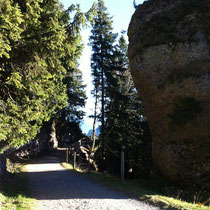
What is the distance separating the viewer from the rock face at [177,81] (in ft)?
34.6

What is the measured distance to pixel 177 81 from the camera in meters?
11.2

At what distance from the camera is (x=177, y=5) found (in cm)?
1280

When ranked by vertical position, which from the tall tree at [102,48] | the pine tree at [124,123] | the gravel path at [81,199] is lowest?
the gravel path at [81,199]

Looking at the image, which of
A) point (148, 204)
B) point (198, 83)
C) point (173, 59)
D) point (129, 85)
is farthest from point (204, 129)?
point (129, 85)

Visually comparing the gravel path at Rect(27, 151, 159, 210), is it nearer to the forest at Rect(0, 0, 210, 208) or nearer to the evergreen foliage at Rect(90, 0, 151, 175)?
the forest at Rect(0, 0, 210, 208)

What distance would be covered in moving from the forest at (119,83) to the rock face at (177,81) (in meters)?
0.05

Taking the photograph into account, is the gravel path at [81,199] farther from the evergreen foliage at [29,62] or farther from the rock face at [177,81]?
the rock face at [177,81]

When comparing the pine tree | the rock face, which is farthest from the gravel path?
the pine tree

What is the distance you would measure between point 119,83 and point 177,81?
10296 millimetres

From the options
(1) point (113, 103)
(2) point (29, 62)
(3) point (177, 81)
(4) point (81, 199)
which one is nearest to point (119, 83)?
(1) point (113, 103)

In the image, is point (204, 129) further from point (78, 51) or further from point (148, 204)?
point (78, 51)

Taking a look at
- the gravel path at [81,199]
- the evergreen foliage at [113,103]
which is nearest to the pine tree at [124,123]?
the evergreen foliage at [113,103]

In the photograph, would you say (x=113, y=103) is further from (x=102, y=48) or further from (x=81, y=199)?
(x=81, y=199)

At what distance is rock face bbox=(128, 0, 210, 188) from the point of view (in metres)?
10.5
